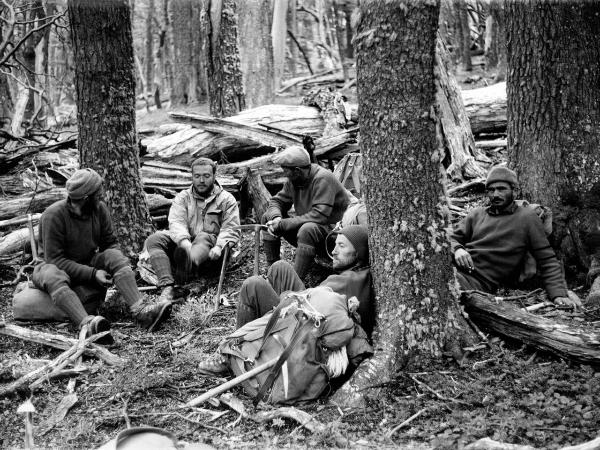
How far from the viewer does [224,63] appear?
14.1 meters

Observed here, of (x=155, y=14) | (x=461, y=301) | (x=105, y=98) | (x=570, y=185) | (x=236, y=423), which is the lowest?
(x=236, y=423)

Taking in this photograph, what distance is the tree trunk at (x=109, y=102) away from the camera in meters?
8.29

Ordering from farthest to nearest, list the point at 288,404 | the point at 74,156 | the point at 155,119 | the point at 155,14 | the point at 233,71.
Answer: the point at 155,14, the point at 155,119, the point at 233,71, the point at 74,156, the point at 288,404

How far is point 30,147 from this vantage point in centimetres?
1163

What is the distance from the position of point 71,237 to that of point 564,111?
531 cm

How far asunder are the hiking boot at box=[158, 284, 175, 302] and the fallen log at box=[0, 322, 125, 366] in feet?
3.82

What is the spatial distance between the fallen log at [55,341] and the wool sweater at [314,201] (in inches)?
97.5

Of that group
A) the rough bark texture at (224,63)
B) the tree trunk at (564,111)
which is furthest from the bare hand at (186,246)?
the rough bark texture at (224,63)

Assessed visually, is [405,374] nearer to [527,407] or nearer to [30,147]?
[527,407]

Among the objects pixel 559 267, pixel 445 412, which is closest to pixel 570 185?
pixel 559 267

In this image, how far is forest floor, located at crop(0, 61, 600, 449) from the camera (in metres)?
4.39

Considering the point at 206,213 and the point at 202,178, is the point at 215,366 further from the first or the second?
the point at 202,178

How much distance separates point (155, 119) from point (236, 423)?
16.5 metres

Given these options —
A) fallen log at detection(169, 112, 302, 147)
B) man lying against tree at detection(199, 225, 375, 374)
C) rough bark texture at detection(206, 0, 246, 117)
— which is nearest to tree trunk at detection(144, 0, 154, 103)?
rough bark texture at detection(206, 0, 246, 117)
